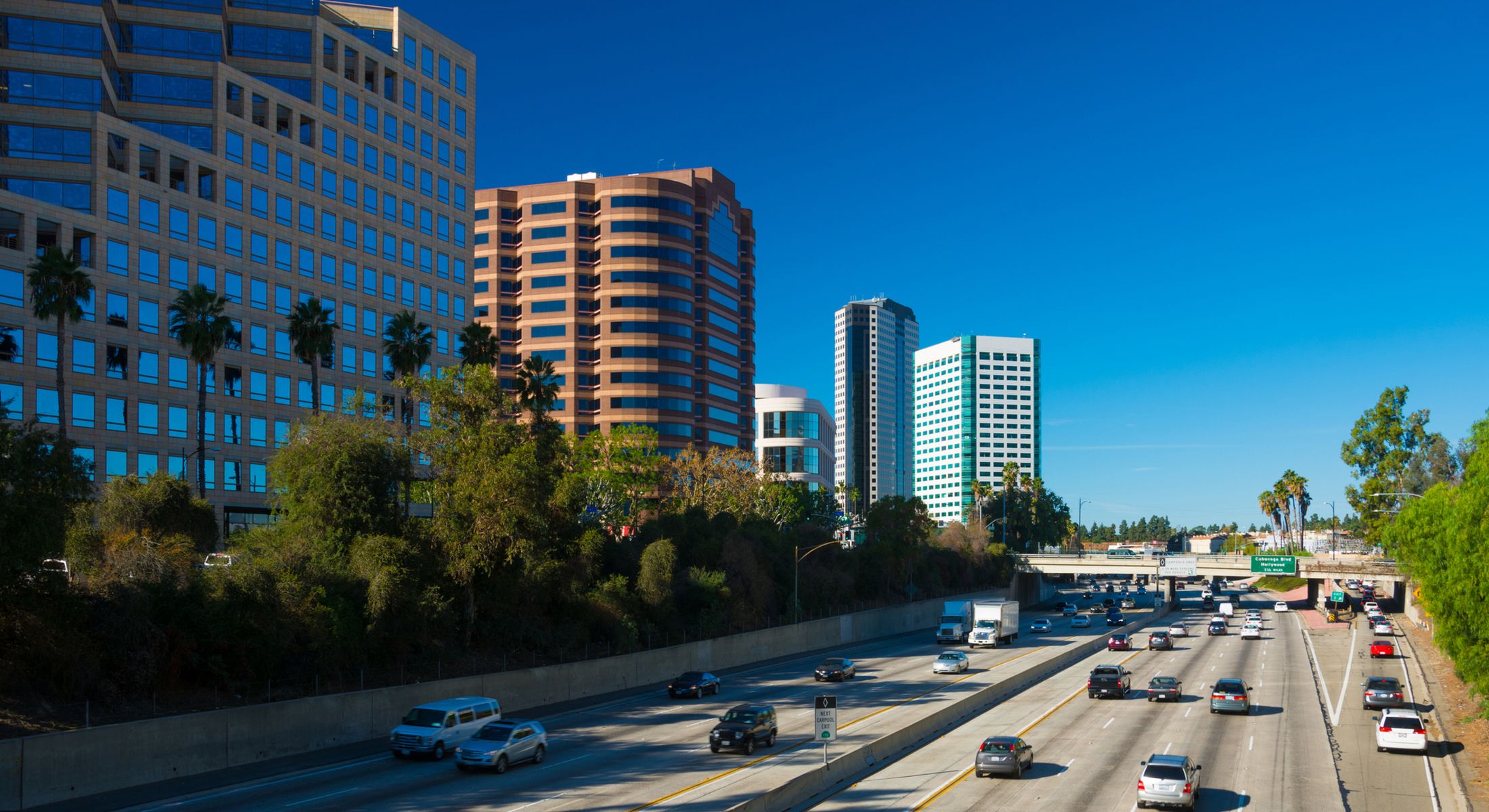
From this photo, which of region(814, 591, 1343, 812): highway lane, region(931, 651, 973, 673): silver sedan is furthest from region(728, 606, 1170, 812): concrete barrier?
region(931, 651, 973, 673): silver sedan

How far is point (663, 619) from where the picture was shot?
64.9 m

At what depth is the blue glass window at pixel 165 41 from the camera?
263 ft

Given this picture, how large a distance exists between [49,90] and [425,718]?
189 feet

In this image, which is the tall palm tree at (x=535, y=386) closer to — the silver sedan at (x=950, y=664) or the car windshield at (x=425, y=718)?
the silver sedan at (x=950, y=664)

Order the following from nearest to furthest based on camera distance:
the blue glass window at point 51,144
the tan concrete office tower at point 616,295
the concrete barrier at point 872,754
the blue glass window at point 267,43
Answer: the concrete barrier at point 872,754, the blue glass window at point 51,144, the blue glass window at point 267,43, the tan concrete office tower at point 616,295

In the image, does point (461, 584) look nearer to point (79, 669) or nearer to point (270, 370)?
point (79, 669)

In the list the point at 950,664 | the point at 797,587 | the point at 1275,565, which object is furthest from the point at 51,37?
the point at 1275,565

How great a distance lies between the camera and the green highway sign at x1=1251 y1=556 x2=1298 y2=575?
411ft

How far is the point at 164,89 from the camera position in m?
78.5

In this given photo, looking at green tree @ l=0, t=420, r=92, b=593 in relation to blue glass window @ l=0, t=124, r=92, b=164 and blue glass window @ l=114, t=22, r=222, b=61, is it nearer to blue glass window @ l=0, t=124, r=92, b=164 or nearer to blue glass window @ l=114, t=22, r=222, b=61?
blue glass window @ l=0, t=124, r=92, b=164

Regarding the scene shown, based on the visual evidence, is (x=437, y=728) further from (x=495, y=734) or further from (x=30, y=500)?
(x=30, y=500)

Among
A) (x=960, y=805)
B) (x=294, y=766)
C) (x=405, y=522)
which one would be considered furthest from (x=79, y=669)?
(x=960, y=805)

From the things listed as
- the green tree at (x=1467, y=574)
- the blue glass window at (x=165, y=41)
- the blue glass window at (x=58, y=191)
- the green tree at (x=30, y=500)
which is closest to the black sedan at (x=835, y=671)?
the green tree at (x=1467, y=574)

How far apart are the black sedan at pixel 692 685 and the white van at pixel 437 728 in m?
16.4
